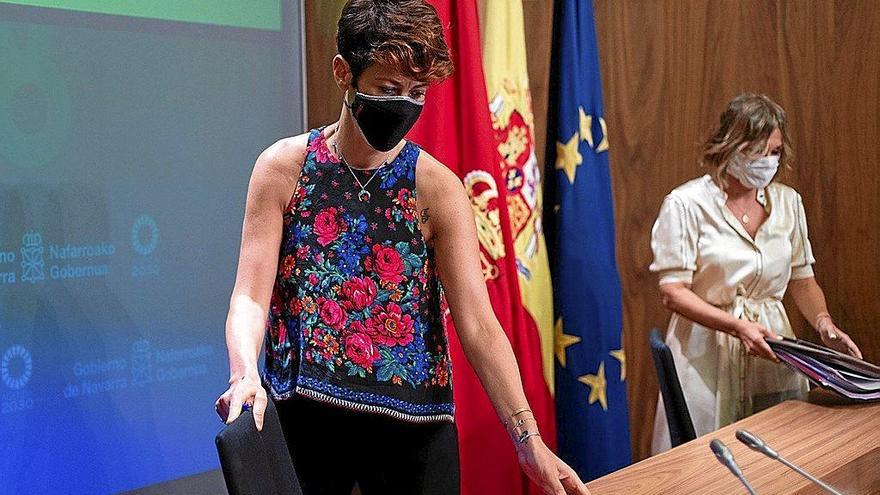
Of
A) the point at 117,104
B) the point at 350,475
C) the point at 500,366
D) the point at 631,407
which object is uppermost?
the point at 117,104

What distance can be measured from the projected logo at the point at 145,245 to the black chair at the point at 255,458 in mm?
1095

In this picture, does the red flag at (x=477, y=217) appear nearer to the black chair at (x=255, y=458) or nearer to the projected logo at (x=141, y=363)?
the projected logo at (x=141, y=363)

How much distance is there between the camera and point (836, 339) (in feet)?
10.1

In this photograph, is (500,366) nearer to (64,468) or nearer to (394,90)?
(394,90)

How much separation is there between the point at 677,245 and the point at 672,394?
0.62m

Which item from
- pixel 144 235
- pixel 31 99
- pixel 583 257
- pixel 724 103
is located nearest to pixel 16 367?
pixel 144 235

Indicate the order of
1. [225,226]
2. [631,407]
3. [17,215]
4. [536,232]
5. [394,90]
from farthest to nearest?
[631,407] < [536,232] < [225,226] < [17,215] < [394,90]

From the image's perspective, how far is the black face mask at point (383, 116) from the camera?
185 cm

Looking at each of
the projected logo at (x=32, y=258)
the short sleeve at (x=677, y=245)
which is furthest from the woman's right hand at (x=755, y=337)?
the projected logo at (x=32, y=258)

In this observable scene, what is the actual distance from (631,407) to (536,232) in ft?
3.85

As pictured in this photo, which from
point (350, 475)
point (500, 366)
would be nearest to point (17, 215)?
point (350, 475)

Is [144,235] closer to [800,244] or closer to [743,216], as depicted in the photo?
[743,216]

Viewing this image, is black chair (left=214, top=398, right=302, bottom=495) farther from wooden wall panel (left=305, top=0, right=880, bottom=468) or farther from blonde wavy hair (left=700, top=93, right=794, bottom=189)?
wooden wall panel (left=305, top=0, right=880, bottom=468)

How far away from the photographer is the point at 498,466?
9.82 feet
